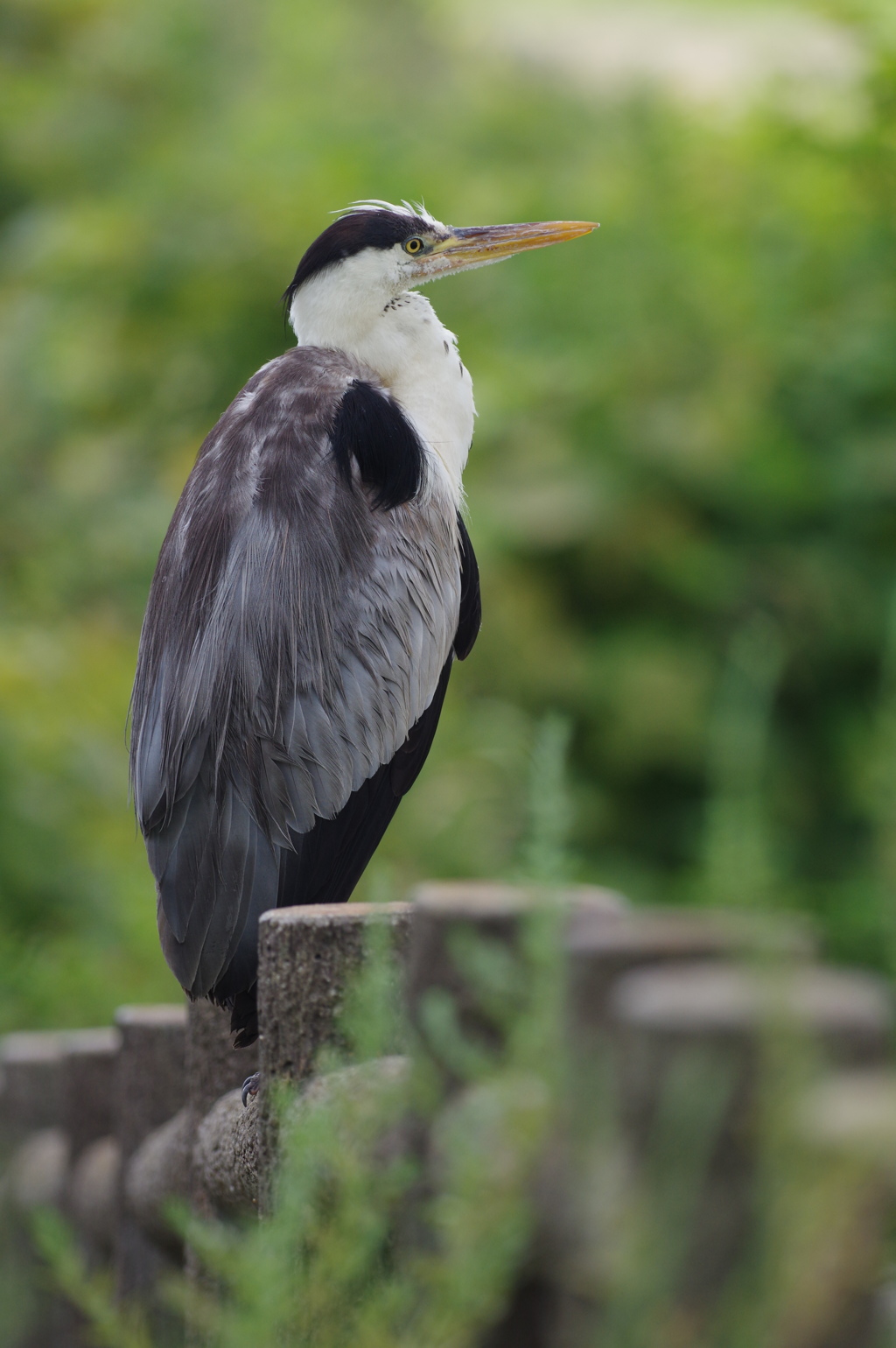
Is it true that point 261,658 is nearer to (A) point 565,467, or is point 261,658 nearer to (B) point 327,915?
(B) point 327,915

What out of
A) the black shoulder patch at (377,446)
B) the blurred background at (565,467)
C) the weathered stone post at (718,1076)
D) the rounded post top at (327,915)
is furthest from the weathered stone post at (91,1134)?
the weathered stone post at (718,1076)

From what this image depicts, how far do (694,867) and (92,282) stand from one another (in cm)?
357

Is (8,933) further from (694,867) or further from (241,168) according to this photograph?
(241,168)

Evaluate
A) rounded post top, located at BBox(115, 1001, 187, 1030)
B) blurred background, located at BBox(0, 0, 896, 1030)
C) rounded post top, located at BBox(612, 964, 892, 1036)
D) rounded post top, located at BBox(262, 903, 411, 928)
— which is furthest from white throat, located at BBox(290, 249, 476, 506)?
blurred background, located at BBox(0, 0, 896, 1030)

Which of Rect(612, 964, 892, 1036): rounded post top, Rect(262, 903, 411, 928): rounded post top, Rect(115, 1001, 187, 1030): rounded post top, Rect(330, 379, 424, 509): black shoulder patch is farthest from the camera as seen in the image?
Rect(115, 1001, 187, 1030): rounded post top

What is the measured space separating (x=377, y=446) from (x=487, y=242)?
0.59 meters

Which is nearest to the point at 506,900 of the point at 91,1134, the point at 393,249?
the point at 393,249

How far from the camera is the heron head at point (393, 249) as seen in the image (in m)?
2.30

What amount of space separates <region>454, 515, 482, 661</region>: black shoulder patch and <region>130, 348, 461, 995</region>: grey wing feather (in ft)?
0.56

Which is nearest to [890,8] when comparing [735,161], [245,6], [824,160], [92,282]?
[824,160]

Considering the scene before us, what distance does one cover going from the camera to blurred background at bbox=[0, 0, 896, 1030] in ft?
16.6

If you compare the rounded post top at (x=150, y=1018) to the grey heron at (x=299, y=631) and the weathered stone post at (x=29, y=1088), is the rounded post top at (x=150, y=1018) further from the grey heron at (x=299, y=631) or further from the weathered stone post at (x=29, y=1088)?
the weathered stone post at (x=29, y=1088)

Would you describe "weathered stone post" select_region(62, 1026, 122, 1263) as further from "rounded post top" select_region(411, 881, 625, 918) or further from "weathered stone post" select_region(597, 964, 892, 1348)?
"weathered stone post" select_region(597, 964, 892, 1348)

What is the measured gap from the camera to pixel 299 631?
2.00 metres
